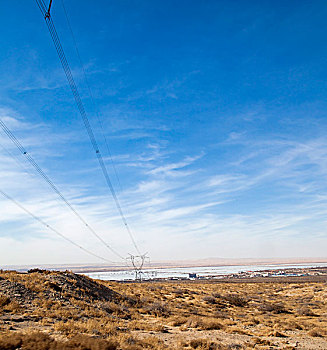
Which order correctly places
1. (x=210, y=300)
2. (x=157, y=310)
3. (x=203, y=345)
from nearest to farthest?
(x=203, y=345) → (x=157, y=310) → (x=210, y=300)

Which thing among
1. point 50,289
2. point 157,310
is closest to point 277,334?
point 157,310

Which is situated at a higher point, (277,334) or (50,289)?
(50,289)

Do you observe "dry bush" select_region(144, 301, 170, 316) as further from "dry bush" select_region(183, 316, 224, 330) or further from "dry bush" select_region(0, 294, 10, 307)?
"dry bush" select_region(0, 294, 10, 307)

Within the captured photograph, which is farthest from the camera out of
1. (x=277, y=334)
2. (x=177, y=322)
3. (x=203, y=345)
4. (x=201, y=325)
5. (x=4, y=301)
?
(x=177, y=322)

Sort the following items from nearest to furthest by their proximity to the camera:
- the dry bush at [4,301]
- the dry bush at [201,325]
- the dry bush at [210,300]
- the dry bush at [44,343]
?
1. the dry bush at [44,343]
2. the dry bush at [4,301]
3. the dry bush at [201,325]
4. the dry bush at [210,300]

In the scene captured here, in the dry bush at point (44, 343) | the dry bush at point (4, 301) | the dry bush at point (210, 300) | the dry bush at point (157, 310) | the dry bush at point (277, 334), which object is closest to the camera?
the dry bush at point (44, 343)

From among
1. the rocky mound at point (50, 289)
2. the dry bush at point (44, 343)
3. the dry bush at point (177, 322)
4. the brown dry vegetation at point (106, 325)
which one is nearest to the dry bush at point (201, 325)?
the brown dry vegetation at point (106, 325)

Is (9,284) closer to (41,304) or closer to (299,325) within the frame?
(41,304)

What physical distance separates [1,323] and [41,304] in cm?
729

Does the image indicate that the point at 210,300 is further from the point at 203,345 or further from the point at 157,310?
the point at 203,345

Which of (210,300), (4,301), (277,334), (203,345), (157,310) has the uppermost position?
(4,301)

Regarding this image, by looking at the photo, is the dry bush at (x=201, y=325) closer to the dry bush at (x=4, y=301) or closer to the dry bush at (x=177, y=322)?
the dry bush at (x=177, y=322)

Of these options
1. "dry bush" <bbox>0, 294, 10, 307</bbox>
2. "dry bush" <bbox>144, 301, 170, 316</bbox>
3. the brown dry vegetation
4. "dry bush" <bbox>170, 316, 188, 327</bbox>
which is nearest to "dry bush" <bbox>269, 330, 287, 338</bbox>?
the brown dry vegetation

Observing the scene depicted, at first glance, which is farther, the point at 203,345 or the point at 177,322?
the point at 177,322
